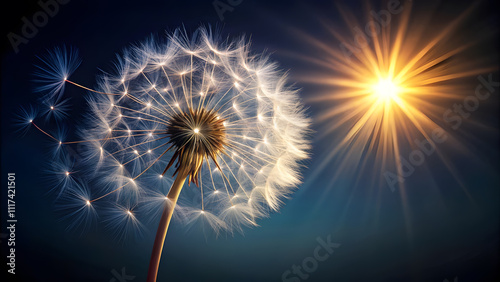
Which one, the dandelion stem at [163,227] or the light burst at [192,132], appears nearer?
the dandelion stem at [163,227]

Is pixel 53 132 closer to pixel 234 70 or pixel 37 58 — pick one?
pixel 37 58

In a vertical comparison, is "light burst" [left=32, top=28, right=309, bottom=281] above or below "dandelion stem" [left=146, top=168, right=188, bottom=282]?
above

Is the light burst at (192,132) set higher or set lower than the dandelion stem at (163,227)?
higher

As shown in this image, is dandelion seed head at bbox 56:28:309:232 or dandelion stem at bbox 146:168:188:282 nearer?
dandelion stem at bbox 146:168:188:282

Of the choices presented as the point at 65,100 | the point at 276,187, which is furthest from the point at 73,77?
the point at 276,187
